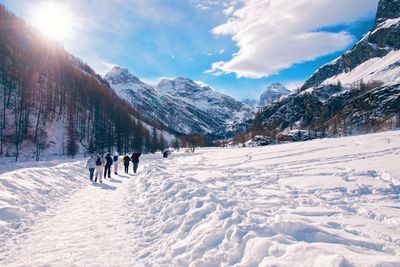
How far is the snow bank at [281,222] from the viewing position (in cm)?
575

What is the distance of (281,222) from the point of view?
7117mm

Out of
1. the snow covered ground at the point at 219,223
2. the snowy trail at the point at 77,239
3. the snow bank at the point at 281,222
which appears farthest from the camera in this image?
the snowy trail at the point at 77,239

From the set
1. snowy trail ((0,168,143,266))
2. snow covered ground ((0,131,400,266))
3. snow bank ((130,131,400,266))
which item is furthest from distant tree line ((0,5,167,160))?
snow bank ((130,131,400,266))

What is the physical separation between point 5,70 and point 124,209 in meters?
87.4

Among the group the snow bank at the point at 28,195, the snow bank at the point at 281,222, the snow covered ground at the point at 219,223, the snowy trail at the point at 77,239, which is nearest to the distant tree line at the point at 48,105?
the snow bank at the point at 28,195

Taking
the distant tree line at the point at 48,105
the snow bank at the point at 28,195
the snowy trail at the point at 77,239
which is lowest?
the snowy trail at the point at 77,239

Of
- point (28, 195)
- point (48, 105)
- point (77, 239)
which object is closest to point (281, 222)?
point (77, 239)

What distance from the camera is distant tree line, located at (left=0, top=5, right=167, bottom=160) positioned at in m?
72.6

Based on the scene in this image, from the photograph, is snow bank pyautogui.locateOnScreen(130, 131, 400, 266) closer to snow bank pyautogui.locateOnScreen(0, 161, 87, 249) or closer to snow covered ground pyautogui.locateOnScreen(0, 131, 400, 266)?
snow covered ground pyautogui.locateOnScreen(0, 131, 400, 266)

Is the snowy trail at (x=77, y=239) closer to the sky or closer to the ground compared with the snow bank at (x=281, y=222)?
closer to the ground

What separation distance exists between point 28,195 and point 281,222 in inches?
484

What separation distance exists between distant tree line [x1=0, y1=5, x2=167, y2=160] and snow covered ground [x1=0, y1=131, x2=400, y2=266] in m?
56.8

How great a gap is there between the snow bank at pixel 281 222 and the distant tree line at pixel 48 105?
59977 millimetres

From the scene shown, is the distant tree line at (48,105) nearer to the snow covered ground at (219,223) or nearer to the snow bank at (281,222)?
the snow covered ground at (219,223)
